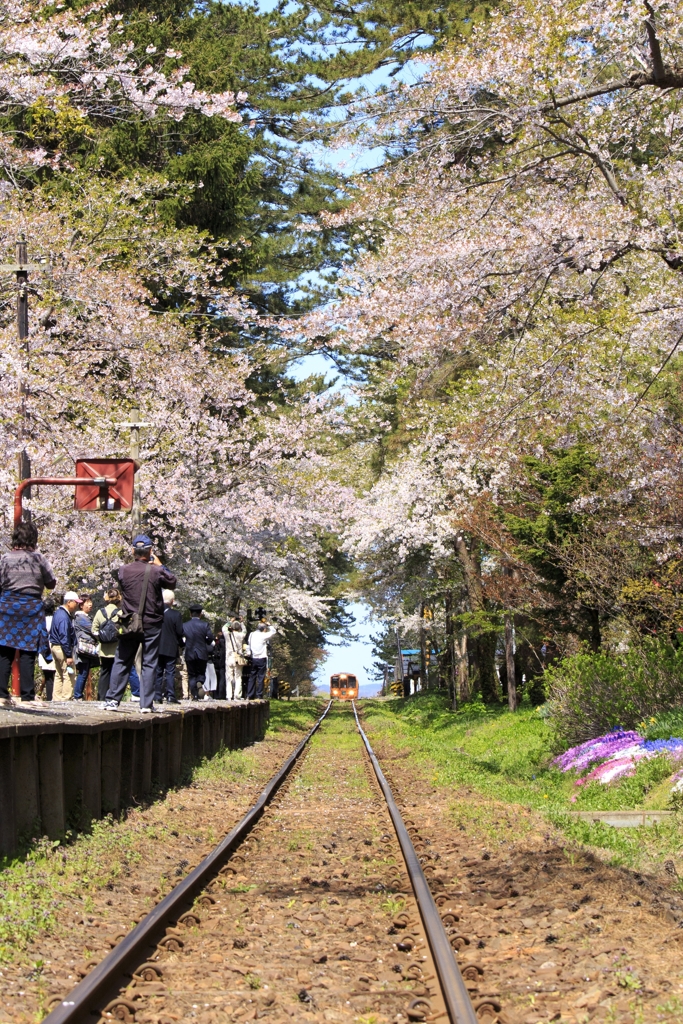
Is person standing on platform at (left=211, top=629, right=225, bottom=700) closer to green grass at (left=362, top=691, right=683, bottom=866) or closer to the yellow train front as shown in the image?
green grass at (left=362, top=691, right=683, bottom=866)

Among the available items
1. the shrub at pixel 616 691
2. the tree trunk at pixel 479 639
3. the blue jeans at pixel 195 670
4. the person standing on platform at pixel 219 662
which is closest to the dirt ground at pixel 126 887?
the shrub at pixel 616 691

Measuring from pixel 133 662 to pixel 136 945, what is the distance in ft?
23.6

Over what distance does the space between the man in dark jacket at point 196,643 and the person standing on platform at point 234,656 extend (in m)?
2.25

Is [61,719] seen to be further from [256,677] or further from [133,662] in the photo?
[256,677]

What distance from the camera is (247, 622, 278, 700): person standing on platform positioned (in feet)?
76.5

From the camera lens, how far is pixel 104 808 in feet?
37.0

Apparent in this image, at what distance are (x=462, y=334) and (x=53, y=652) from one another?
9070 millimetres

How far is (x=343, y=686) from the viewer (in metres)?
80.4

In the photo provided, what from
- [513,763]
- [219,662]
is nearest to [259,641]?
[219,662]

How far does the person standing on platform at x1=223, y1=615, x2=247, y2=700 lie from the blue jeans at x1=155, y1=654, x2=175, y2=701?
5.17 m

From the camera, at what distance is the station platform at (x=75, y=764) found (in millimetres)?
8641

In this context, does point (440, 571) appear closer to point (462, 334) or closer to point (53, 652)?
point (53, 652)

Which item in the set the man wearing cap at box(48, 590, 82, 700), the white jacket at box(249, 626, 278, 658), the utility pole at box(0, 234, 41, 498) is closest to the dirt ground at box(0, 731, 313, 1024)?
the man wearing cap at box(48, 590, 82, 700)

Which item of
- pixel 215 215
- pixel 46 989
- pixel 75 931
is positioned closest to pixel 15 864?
pixel 75 931
